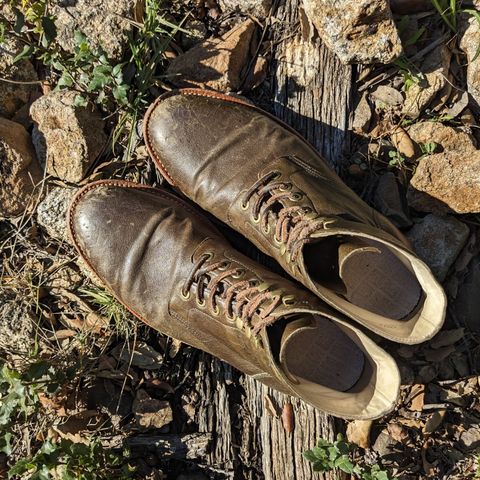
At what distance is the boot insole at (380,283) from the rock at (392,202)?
0.24 m

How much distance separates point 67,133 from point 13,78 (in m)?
0.38

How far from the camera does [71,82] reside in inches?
112

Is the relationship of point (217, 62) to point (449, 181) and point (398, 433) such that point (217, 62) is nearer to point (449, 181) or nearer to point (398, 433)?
point (449, 181)

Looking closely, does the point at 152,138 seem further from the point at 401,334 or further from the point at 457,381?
the point at 457,381

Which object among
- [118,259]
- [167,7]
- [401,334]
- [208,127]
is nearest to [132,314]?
[118,259]

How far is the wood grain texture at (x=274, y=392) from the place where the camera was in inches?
114

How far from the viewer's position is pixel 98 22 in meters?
2.88

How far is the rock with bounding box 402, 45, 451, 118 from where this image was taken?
2.84m

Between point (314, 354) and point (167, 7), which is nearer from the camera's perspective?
point (314, 354)

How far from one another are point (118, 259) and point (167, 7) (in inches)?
45.8

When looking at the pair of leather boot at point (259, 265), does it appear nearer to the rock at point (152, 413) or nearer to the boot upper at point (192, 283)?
the boot upper at point (192, 283)

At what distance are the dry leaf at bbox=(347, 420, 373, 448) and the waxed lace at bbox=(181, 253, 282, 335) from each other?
695mm

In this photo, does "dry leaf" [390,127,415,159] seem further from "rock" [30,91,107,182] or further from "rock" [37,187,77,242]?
"rock" [37,187,77,242]

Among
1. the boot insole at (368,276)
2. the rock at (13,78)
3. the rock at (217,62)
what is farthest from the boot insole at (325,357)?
the rock at (13,78)
